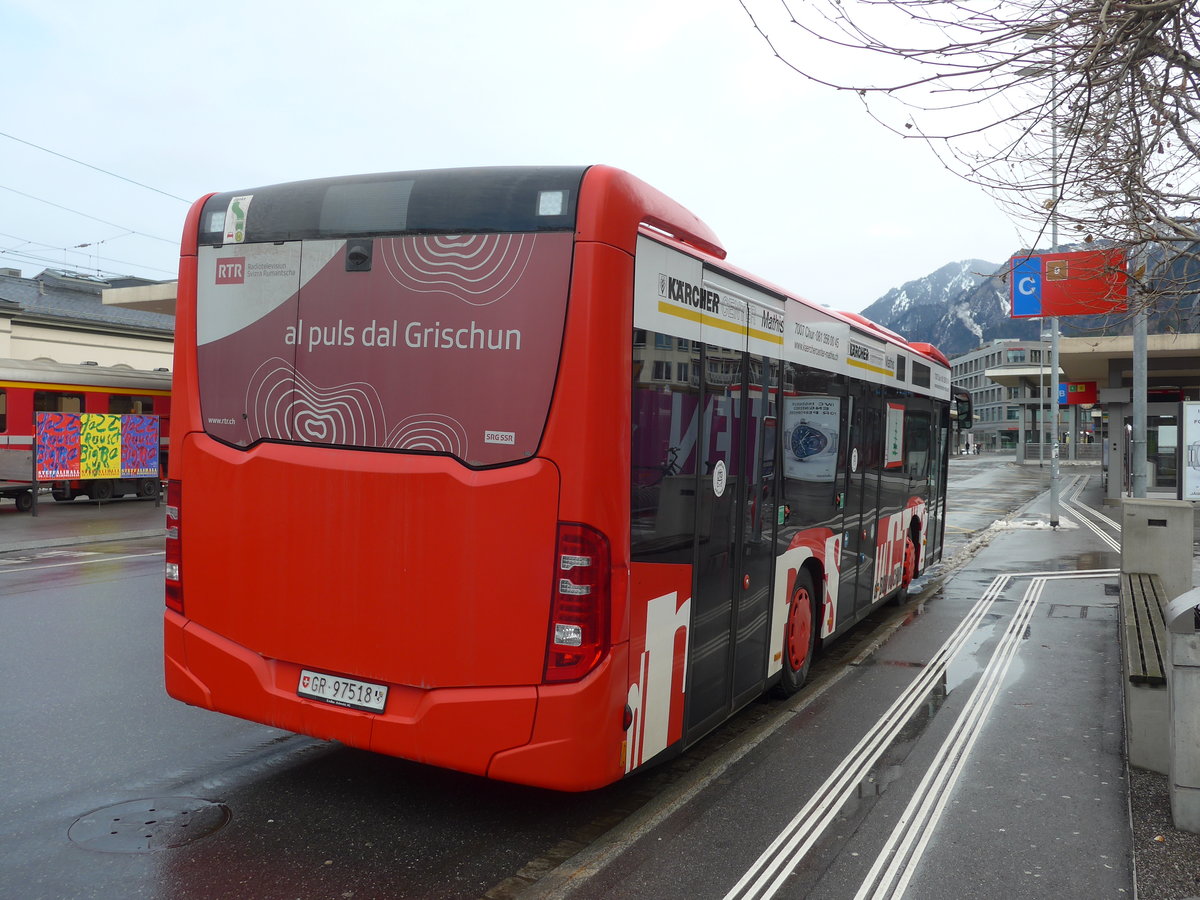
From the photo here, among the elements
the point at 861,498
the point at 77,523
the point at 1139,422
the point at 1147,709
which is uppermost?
the point at 1139,422

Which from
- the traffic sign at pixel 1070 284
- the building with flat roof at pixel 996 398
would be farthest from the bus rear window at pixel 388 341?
the building with flat roof at pixel 996 398

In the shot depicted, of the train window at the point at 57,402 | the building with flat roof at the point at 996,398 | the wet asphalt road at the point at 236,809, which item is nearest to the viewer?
the wet asphalt road at the point at 236,809

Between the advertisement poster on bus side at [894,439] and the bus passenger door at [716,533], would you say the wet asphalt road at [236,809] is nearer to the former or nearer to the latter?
the bus passenger door at [716,533]

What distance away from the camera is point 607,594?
393 cm

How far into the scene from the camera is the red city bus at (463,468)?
154 inches

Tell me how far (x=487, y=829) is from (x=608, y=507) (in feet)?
5.46

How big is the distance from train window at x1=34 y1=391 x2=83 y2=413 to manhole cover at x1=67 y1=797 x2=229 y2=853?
22.4m

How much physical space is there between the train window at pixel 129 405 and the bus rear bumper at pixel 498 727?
24522 millimetres

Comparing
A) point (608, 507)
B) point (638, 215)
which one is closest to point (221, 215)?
point (638, 215)

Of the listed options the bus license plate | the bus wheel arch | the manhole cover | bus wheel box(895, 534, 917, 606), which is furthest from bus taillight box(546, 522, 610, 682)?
bus wheel box(895, 534, 917, 606)

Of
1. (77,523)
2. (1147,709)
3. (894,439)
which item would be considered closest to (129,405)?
(77,523)

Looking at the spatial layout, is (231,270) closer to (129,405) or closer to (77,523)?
(77,523)

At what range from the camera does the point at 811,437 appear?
6582 mm

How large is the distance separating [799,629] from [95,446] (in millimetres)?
20546
